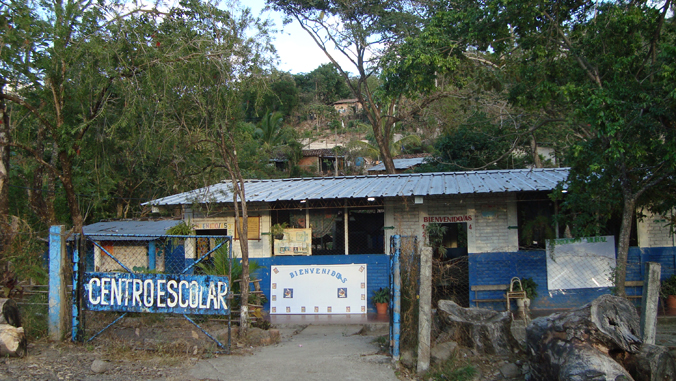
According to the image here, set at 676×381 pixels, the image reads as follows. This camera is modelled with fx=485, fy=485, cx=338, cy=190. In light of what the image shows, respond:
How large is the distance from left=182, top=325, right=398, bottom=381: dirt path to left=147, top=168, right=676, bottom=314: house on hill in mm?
2923

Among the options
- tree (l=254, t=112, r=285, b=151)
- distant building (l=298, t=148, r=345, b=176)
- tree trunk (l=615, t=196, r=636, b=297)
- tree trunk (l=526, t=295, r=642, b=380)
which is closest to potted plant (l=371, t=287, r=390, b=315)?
tree trunk (l=615, t=196, r=636, b=297)

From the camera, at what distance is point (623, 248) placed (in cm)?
789

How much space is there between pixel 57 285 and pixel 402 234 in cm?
774

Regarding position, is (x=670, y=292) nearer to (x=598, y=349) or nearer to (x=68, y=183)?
(x=598, y=349)

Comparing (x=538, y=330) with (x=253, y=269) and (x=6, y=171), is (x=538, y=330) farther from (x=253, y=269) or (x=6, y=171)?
(x=6, y=171)

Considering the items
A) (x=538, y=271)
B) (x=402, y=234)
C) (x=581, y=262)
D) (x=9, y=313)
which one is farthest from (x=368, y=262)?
(x=9, y=313)

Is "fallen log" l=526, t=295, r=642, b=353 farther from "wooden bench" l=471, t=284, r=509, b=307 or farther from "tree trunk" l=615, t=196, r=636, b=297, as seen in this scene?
"wooden bench" l=471, t=284, r=509, b=307

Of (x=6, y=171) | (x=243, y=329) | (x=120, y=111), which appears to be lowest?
(x=243, y=329)

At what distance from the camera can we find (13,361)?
20.0ft

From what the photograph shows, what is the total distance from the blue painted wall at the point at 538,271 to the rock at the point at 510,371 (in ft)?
18.0

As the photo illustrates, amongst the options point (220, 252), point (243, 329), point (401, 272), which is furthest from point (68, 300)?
point (401, 272)

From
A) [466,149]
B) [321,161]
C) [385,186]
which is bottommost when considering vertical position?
[385,186]

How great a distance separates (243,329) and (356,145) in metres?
25.9

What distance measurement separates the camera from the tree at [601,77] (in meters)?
7.77
